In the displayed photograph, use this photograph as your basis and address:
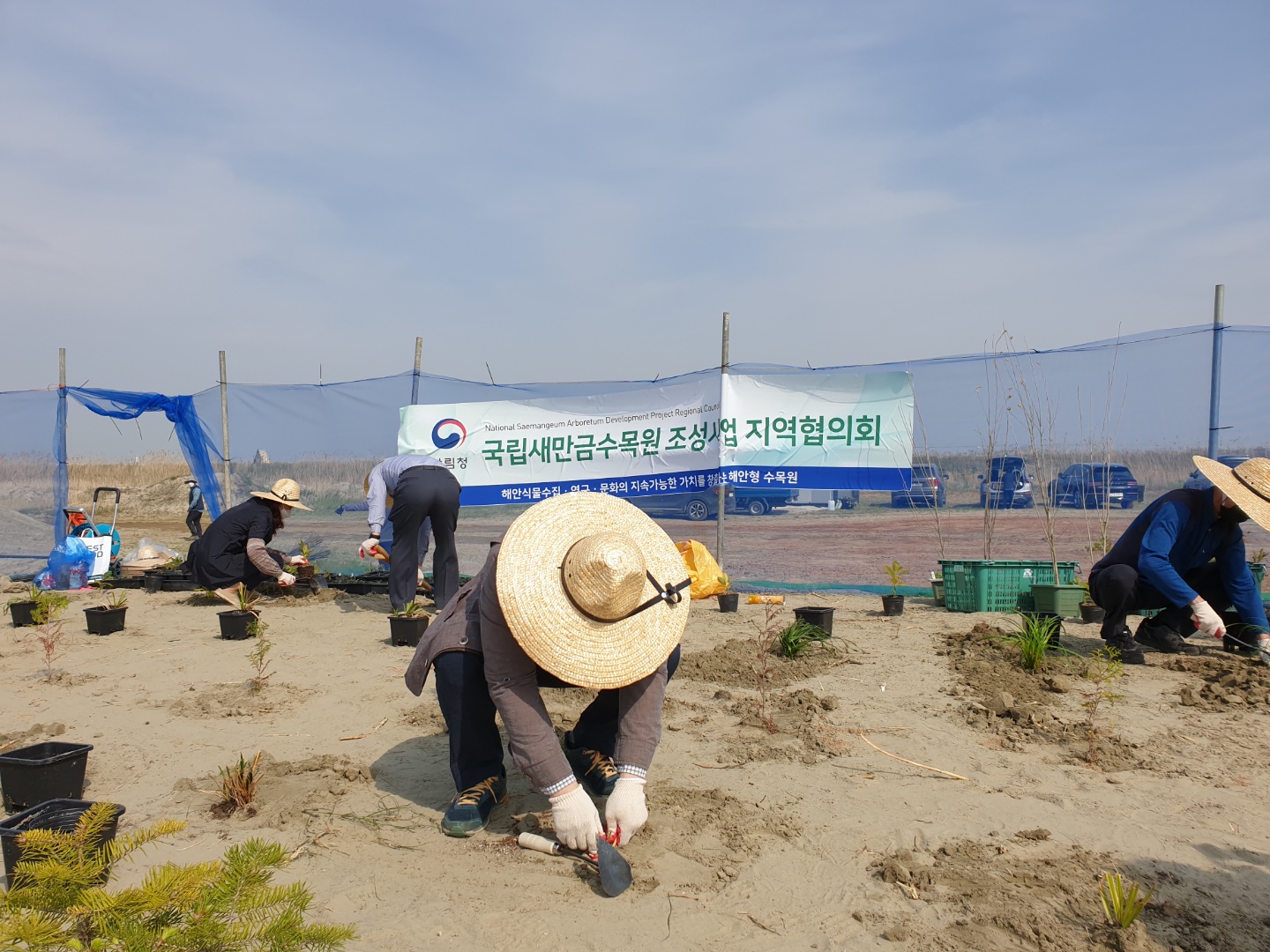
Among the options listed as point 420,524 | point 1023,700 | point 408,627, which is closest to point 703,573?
point 420,524

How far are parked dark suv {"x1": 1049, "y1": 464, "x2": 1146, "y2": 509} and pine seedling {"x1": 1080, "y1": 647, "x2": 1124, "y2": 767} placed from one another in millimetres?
2226

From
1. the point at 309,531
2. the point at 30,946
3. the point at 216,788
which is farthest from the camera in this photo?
the point at 309,531

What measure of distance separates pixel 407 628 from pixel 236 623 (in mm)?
1323

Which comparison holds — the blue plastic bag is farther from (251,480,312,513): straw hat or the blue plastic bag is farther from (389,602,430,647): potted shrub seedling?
(389,602,430,647): potted shrub seedling

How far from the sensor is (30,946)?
165cm

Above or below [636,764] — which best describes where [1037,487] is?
above

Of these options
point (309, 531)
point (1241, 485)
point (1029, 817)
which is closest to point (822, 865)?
point (1029, 817)

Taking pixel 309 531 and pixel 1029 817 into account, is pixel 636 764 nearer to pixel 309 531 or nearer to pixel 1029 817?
pixel 1029 817

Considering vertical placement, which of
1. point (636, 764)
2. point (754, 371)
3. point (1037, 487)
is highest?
point (754, 371)

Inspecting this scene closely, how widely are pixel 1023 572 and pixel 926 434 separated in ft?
4.76

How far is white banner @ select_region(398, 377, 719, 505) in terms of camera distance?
27.4 feet

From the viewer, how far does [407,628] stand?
619cm

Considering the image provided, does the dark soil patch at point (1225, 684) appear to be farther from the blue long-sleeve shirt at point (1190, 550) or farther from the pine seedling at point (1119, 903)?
the pine seedling at point (1119, 903)

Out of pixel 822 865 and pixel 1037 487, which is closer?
pixel 822 865
